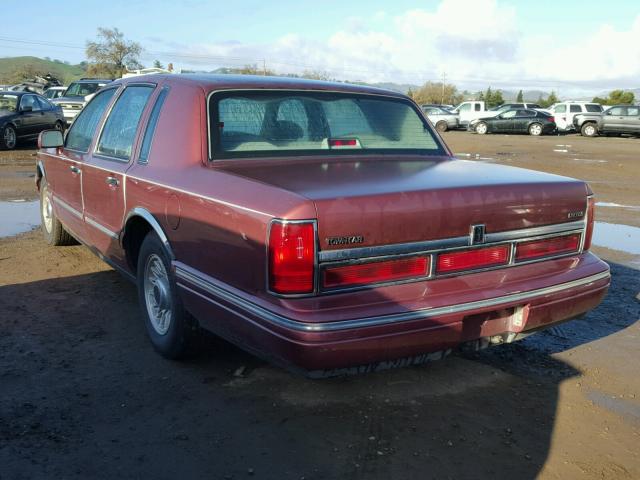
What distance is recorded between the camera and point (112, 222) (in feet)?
14.8

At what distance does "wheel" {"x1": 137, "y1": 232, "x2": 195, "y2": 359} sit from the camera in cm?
372

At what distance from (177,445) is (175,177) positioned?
4.77 feet

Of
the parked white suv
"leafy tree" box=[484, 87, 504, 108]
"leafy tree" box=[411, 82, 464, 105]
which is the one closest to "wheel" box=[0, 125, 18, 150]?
the parked white suv

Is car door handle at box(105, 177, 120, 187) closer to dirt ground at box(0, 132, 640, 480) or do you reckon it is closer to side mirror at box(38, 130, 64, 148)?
dirt ground at box(0, 132, 640, 480)

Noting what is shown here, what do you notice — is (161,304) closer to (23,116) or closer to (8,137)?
(8,137)

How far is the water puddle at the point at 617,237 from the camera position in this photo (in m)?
7.03

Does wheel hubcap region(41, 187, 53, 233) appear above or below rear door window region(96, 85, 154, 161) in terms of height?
below

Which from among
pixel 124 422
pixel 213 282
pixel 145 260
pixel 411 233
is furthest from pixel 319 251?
pixel 145 260

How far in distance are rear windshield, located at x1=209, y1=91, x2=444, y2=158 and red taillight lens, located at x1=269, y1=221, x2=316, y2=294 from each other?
3.36 feet

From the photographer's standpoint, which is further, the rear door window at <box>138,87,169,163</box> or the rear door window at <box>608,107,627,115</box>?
the rear door window at <box>608,107,627,115</box>

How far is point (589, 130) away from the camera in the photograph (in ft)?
108

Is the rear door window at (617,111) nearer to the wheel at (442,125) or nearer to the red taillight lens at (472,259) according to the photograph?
the wheel at (442,125)

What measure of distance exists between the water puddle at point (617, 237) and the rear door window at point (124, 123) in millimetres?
5041

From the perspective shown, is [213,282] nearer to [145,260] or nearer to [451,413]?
[145,260]
